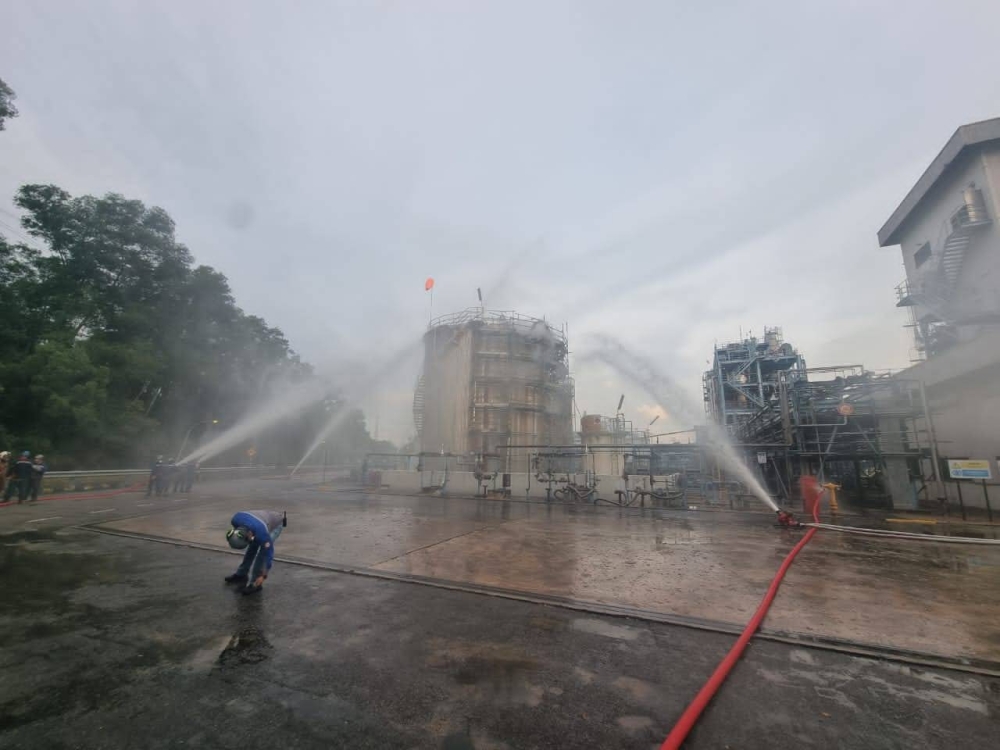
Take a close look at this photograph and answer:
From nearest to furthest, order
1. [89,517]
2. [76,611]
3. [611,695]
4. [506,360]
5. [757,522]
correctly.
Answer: [611,695] → [76,611] → [89,517] → [757,522] → [506,360]

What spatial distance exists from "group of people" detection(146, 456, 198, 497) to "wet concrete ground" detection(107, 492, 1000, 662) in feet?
22.4

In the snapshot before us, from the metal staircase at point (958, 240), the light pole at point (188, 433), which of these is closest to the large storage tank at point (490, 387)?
the light pole at point (188, 433)

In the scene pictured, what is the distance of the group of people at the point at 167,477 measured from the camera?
19141mm

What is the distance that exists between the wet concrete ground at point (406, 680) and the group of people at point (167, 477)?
1581cm

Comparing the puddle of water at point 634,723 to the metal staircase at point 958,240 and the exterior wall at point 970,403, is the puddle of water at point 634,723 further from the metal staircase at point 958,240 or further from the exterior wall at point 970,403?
the metal staircase at point 958,240

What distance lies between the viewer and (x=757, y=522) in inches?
549

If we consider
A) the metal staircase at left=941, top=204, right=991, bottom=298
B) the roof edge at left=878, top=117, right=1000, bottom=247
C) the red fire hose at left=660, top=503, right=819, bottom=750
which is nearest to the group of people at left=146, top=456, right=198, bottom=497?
the red fire hose at left=660, top=503, right=819, bottom=750

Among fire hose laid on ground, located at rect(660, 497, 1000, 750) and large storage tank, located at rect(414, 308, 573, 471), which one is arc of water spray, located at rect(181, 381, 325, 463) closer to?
large storage tank, located at rect(414, 308, 573, 471)

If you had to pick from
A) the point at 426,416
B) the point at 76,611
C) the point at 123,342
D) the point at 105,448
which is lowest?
the point at 76,611

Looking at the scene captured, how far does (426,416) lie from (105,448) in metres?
21.7

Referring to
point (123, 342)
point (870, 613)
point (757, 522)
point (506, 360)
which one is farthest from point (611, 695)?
point (123, 342)

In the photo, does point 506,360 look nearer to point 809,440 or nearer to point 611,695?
point 809,440

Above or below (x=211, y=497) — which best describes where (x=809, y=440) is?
above

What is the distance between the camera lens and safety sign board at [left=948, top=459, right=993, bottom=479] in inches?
542
